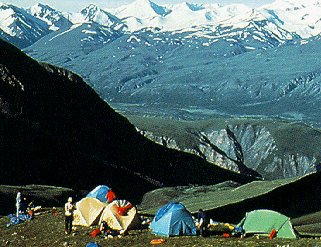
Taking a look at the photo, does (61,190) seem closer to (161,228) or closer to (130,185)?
(130,185)

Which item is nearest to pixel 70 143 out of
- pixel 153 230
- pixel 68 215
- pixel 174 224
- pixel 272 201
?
pixel 272 201

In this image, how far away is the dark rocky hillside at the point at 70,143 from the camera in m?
111

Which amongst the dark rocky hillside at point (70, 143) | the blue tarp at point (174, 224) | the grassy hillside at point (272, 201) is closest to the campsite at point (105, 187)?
the blue tarp at point (174, 224)

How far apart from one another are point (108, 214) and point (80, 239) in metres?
2.96

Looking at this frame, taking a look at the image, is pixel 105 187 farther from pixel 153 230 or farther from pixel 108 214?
pixel 153 230

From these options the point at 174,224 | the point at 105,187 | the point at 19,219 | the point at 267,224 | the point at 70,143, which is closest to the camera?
the point at 174,224

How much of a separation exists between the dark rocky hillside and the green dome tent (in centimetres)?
6745

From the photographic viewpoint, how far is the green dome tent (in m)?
37.8

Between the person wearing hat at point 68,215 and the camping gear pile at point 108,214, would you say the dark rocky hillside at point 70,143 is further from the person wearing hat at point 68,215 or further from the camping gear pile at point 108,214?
the person wearing hat at point 68,215

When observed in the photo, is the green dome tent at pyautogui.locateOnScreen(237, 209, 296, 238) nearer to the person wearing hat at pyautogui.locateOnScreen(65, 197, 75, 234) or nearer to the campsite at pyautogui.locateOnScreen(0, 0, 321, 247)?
the campsite at pyautogui.locateOnScreen(0, 0, 321, 247)

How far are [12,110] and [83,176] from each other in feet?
69.9

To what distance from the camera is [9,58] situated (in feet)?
415

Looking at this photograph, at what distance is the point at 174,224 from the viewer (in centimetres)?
3703

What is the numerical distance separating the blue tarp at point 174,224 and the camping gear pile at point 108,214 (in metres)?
2.04
